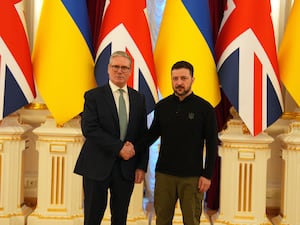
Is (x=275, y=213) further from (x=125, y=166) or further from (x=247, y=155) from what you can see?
(x=125, y=166)

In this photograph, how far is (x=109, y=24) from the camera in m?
3.41

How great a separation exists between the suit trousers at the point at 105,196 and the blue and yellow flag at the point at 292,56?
1629 mm

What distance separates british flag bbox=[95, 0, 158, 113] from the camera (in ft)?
11.1

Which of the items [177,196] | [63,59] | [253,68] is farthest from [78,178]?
[253,68]

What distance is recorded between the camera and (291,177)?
3.57 meters

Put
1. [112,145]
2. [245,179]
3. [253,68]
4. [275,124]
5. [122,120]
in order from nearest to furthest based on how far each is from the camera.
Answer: [112,145] → [122,120] → [253,68] → [245,179] → [275,124]

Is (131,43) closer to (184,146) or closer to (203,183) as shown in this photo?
(184,146)

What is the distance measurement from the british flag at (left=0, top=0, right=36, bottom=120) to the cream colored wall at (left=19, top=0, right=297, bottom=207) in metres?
0.36

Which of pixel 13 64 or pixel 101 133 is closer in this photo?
pixel 101 133

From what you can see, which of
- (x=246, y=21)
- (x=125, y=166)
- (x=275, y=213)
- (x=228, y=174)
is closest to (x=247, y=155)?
(x=228, y=174)

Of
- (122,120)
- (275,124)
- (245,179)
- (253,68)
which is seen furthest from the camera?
(275,124)

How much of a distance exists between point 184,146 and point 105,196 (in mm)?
557

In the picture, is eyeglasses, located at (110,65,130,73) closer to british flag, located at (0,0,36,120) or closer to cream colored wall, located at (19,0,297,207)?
british flag, located at (0,0,36,120)

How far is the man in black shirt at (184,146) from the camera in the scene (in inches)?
93.0
